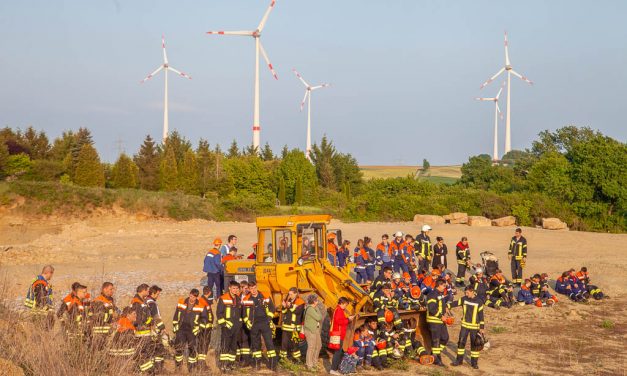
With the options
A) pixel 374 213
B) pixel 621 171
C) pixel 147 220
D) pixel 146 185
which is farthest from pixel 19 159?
pixel 621 171

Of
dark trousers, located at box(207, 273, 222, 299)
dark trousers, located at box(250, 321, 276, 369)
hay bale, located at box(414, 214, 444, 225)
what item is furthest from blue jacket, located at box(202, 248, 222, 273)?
hay bale, located at box(414, 214, 444, 225)

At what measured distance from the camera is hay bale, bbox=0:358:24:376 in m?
8.49

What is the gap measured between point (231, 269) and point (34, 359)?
7.36 metres

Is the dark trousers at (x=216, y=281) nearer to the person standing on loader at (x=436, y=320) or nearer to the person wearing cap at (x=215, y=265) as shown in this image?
the person wearing cap at (x=215, y=265)

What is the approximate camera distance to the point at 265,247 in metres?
14.6

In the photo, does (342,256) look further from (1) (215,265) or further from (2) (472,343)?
(2) (472,343)

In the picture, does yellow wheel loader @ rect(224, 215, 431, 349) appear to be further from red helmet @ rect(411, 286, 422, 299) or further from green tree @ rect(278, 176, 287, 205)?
green tree @ rect(278, 176, 287, 205)

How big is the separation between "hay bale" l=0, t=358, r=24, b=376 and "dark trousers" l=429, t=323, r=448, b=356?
25.3 ft

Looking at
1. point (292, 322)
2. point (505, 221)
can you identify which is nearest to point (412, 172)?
point (505, 221)

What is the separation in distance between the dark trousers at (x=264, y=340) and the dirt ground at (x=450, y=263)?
7.81ft

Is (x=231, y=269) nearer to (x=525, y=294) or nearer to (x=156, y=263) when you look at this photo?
(x=525, y=294)

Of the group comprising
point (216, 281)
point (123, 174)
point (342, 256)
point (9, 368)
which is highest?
point (123, 174)

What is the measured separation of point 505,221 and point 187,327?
33455 millimetres

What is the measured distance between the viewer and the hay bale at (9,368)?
8.49m
